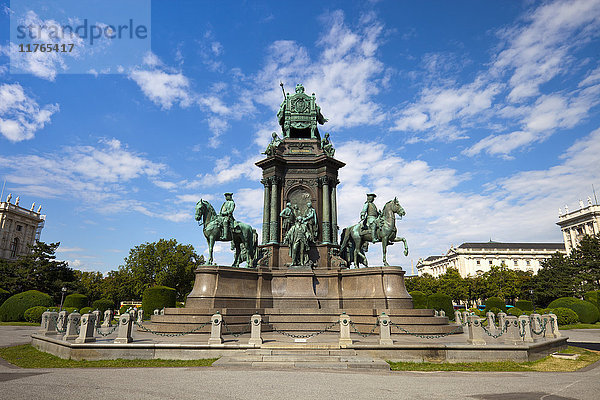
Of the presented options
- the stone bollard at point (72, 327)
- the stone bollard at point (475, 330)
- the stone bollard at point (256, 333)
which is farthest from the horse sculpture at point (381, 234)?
the stone bollard at point (72, 327)

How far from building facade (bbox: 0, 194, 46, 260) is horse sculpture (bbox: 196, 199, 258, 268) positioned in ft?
261

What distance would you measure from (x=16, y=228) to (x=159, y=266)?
173 feet

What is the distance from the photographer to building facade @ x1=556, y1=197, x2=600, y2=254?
3603 inches

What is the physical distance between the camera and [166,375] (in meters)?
11.2

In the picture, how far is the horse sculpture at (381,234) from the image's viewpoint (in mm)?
23188

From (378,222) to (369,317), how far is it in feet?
20.9

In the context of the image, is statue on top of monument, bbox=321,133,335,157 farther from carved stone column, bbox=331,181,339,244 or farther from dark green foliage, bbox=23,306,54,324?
dark green foliage, bbox=23,306,54,324

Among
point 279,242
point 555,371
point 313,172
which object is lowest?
point 555,371

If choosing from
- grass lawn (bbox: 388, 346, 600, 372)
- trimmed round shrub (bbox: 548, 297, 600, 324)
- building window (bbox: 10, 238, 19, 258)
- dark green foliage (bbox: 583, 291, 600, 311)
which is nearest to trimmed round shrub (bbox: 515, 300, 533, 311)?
trimmed round shrub (bbox: 548, 297, 600, 324)

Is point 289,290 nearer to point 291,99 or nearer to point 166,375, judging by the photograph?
point 166,375

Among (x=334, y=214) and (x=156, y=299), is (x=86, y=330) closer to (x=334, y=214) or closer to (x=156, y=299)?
(x=334, y=214)

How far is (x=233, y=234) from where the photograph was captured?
2377 centimetres

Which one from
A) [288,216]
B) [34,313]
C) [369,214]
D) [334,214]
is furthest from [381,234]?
[34,313]

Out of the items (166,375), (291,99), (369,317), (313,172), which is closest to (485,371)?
(369,317)
